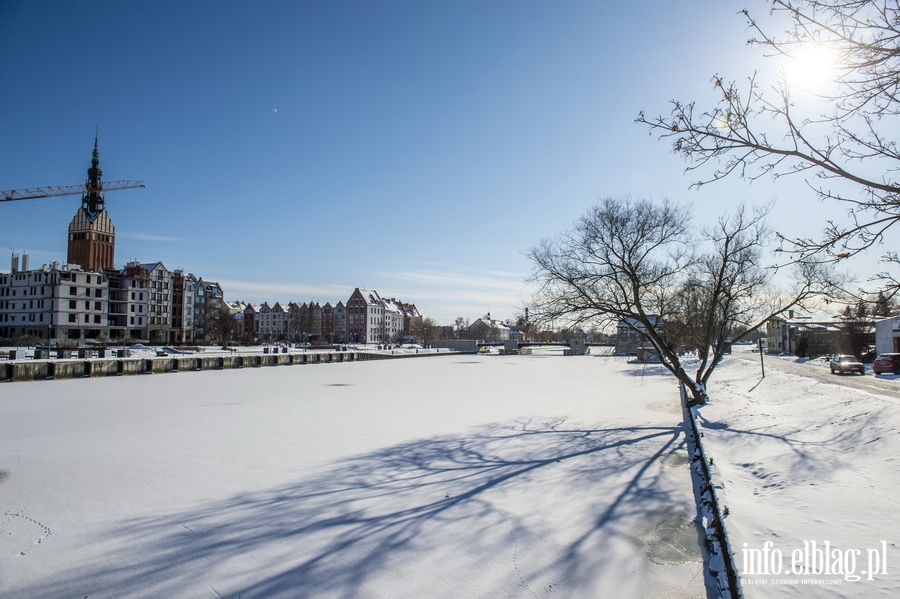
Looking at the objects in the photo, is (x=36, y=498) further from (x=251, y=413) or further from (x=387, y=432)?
(x=251, y=413)

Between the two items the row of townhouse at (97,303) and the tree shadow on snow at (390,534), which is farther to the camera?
the row of townhouse at (97,303)

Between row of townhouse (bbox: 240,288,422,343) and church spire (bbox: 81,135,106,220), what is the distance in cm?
4161

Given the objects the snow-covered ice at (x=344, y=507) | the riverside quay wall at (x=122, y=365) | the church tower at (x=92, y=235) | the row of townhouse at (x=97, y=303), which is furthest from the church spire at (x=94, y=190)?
the snow-covered ice at (x=344, y=507)

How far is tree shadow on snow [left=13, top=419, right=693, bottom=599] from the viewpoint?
16.1 feet

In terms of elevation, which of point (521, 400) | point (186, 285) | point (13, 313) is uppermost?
point (186, 285)

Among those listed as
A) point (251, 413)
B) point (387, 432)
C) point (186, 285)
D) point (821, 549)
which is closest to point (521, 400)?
point (387, 432)

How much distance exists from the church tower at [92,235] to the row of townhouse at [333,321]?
3450 centimetres

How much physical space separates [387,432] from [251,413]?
5.73 meters

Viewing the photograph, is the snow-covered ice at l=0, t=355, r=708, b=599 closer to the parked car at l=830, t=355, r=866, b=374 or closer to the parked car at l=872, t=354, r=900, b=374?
the parked car at l=830, t=355, r=866, b=374

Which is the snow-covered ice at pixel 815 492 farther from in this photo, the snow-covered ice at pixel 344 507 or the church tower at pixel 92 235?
the church tower at pixel 92 235

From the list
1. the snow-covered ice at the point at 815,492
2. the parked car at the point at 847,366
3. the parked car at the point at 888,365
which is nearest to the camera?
the snow-covered ice at the point at 815,492

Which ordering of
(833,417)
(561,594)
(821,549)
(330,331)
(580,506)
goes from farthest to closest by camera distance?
1. (330,331)
2. (833,417)
3. (580,506)
4. (821,549)
5. (561,594)

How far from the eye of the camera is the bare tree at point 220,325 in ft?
260

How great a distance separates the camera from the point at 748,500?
727 cm
